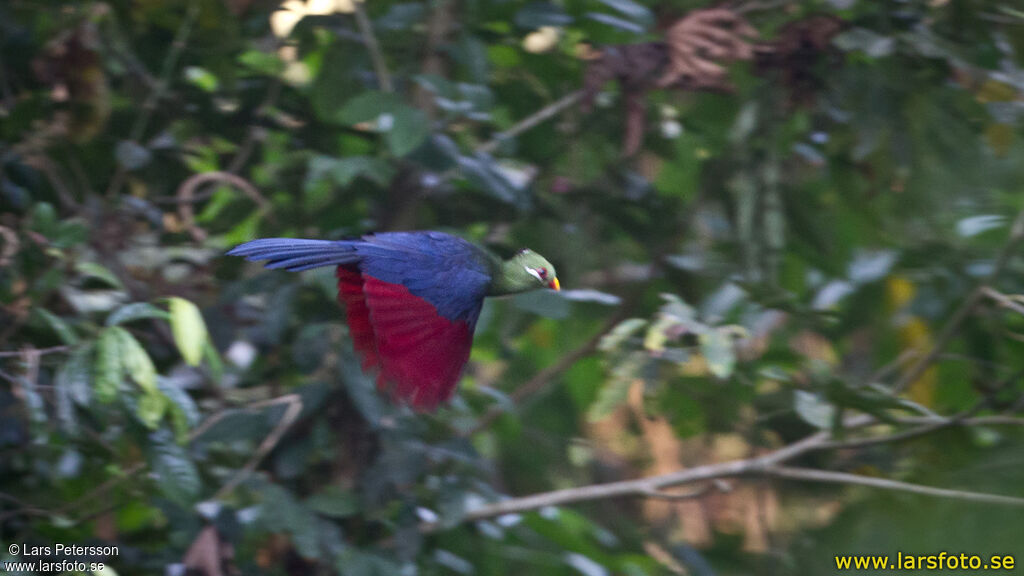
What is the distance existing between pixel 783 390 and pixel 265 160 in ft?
5.08

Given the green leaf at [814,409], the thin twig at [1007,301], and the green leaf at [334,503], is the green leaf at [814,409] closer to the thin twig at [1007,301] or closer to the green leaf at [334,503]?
the thin twig at [1007,301]

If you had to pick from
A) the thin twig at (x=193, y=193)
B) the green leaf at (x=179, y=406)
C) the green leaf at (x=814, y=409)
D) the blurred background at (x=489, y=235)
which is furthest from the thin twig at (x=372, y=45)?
the green leaf at (x=814, y=409)

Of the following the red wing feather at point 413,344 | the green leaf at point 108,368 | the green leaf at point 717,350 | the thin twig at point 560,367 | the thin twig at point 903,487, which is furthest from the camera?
the thin twig at point 560,367

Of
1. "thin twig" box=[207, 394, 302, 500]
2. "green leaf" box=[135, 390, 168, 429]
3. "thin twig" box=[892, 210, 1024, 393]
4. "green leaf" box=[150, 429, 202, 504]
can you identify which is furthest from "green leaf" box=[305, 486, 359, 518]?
"thin twig" box=[892, 210, 1024, 393]

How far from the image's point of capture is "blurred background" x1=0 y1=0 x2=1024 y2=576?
7.35 ft

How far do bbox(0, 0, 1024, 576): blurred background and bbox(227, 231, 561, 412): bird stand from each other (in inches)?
16.9

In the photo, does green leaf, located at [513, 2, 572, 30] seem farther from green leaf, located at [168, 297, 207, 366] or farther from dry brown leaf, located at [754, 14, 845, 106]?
green leaf, located at [168, 297, 207, 366]

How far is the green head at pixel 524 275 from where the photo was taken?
6.12 ft

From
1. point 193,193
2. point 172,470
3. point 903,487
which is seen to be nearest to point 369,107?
point 193,193

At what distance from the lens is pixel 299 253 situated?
1650mm

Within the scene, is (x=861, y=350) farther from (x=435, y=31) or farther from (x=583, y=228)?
(x=435, y=31)

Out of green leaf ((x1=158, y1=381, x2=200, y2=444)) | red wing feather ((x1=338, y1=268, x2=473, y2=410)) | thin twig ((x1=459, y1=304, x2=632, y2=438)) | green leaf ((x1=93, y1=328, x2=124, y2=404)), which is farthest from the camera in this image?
thin twig ((x1=459, y1=304, x2=632, y2=438))

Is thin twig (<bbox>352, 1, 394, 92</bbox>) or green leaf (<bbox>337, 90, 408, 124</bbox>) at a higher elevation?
thin twig (<bbox>352, 1, 394, 92</bbox>)

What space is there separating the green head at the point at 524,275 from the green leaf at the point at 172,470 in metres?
0.71
